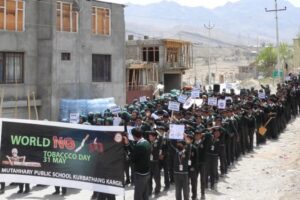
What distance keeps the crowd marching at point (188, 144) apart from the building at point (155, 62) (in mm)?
20707

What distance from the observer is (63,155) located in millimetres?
11211

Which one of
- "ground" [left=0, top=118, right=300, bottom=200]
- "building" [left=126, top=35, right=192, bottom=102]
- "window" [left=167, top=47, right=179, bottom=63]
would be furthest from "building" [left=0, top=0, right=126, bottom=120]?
"window" [left=167, top=47, right=179, bottom=63]

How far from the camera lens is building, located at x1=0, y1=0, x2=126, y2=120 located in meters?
25.5

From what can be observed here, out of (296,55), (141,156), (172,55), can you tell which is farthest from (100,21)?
(296,55)

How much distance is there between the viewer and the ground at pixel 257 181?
12.8 meters

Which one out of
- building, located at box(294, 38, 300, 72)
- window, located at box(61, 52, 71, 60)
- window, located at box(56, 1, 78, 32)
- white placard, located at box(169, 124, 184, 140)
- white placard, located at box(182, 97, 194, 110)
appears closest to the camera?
white placard, located at box(169, 124, 184, 140)

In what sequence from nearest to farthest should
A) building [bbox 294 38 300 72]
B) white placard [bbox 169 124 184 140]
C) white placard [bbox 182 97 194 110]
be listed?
white placard [bbox 169 124 184 140] → white placard [bbox 182 97 194 110] → building [bbox 294 38 300 72]

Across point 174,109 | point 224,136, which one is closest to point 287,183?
point 224,136

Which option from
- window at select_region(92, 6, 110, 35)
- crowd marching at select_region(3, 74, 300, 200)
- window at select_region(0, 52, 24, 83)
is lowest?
crowd marching at select_region(3, 74, 300, 200)

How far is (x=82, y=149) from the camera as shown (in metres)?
11.1

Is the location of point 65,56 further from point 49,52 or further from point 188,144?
point 188,144

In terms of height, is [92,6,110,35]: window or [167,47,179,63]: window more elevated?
[92,6,110,35]: window

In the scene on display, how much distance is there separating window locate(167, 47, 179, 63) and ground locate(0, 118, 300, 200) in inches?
1146

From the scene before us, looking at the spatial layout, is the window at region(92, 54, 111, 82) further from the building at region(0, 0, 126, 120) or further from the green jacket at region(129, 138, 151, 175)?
the green jacket at region(129, 138, 151, 175)
